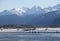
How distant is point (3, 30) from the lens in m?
121

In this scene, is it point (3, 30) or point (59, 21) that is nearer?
point (3, 30)

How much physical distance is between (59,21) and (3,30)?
65422 millimetres

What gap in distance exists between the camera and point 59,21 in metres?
180
